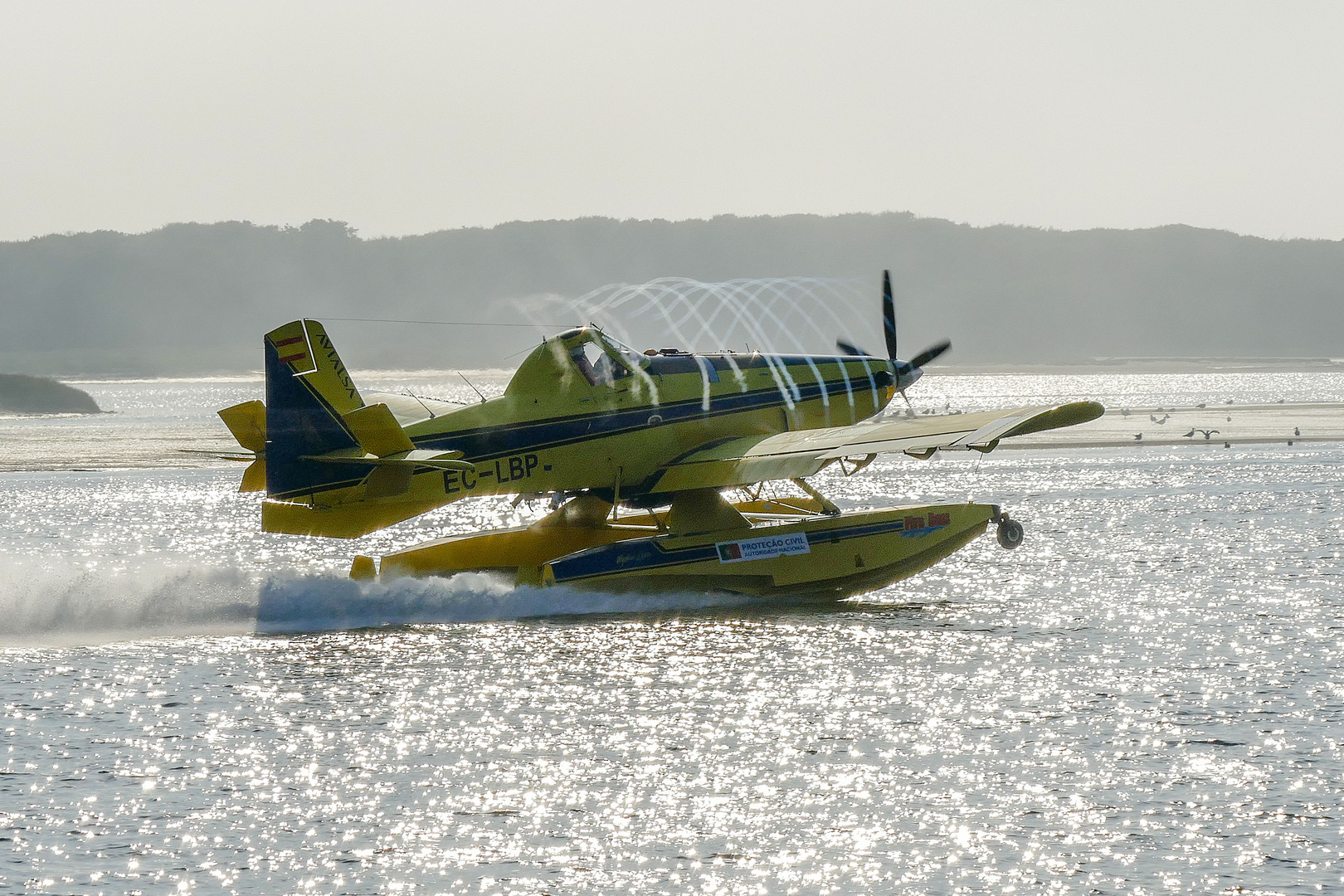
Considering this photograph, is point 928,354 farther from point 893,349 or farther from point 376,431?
point 376,431

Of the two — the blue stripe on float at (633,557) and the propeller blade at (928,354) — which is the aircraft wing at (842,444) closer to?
the blue stripe on float at (633,557)

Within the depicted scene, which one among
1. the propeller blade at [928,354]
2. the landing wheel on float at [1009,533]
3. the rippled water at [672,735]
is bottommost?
the rippled water at [672,735]

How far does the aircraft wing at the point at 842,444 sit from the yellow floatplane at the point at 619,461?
0.04m

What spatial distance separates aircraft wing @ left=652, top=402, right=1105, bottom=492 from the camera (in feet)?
61.2

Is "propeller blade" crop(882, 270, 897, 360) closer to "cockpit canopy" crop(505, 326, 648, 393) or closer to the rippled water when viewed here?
the rippled water

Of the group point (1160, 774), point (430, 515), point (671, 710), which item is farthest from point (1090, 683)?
point (430, 515)

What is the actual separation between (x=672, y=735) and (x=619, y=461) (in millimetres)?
7582

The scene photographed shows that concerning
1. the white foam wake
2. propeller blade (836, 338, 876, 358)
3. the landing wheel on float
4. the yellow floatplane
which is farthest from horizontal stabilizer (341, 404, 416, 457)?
the landing wheel on float

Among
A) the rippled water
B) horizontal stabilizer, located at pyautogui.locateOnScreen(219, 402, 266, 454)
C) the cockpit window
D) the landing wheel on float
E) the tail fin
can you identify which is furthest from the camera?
the landing wheel on float

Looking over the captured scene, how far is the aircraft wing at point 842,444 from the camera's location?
61.2 ft

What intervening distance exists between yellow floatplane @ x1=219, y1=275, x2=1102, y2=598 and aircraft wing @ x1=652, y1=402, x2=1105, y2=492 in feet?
0.13

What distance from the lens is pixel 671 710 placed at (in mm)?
14516

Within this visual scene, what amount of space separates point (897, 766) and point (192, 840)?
20.0 ft

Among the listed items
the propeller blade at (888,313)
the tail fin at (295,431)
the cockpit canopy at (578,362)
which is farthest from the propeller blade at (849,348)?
the tail fin at (295,431)
